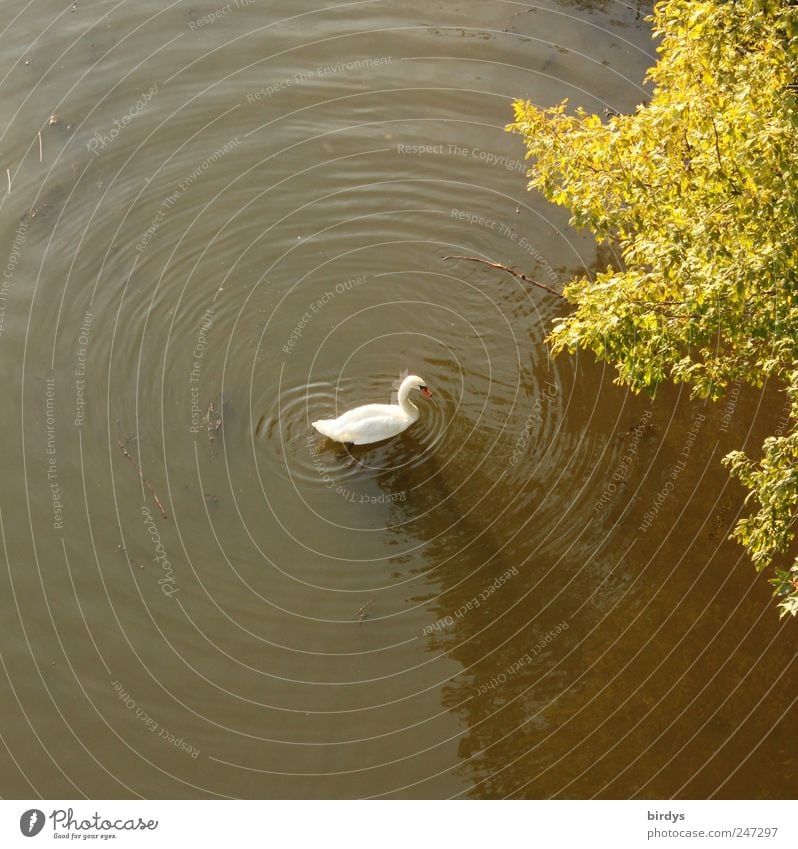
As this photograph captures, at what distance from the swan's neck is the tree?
9.64ft

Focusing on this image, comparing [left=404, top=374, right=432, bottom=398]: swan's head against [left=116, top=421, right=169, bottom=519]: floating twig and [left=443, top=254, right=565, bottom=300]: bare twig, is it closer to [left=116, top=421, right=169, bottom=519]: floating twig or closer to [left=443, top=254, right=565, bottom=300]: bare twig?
[left=443, top=254, right=565, bottom=300]: bare twig

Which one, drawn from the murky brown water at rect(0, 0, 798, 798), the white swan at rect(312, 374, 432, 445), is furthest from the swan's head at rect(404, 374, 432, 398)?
the murky brown water at rect(0, 0, 798, 798)

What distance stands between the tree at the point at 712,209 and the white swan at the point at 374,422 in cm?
307

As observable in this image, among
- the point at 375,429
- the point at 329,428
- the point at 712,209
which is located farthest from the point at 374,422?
the point at 712,209

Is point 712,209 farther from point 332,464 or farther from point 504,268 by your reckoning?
point 332,464

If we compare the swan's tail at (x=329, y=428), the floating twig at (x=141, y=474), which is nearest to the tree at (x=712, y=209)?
the swan's tail at (x=329, y=428)

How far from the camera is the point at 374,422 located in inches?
504

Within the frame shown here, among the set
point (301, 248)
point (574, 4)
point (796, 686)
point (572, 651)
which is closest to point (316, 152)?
point (301, 248)

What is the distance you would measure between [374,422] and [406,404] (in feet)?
1.81

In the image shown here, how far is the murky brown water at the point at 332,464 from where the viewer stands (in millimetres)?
11523

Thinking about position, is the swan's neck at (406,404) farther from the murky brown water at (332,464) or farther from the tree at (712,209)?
the tree at (712,209)

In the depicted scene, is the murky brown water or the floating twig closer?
the murky brown water

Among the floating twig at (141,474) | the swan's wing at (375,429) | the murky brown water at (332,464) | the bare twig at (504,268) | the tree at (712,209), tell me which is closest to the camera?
the tree at (712,209)

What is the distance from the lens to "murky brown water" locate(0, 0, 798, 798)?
11.5 meters
